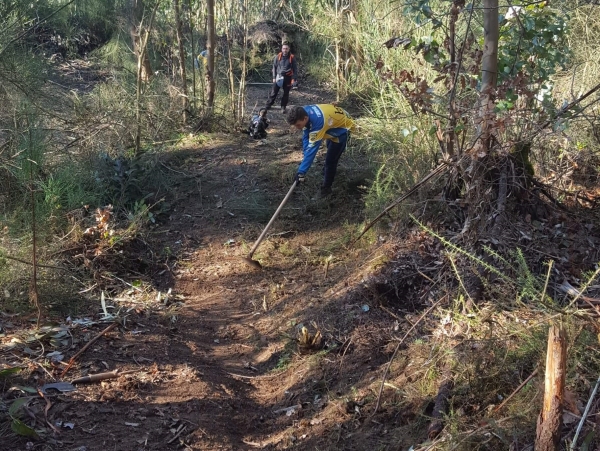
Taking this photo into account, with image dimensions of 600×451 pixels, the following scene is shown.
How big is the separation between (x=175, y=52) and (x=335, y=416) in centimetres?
929

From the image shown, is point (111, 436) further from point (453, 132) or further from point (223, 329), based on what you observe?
point (453, 132)

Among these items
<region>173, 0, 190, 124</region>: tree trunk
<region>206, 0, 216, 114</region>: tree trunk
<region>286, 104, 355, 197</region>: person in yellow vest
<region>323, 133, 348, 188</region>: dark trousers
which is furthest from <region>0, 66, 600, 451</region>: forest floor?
<region>206, 0, 216, 114</region>: tree trunk

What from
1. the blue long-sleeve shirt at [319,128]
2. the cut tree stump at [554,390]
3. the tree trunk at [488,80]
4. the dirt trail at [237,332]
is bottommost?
the dirt trail at [237,332]

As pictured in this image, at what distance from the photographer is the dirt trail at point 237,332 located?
12.6 ft

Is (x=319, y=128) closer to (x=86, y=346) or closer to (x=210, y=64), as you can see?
(x=86, y=346)

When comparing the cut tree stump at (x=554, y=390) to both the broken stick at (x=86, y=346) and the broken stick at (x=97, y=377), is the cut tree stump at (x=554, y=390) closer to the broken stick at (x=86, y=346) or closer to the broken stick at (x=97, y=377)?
the broken stick at (x=97, y=377)

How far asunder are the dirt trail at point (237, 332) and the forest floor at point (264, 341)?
0.01 metres

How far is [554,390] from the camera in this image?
2.70 m

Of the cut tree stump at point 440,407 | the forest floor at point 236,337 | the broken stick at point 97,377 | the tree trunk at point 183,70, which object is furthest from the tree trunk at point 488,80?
the tree trunk at point 183,70

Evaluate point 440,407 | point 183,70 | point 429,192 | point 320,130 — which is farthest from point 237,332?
point 183,70

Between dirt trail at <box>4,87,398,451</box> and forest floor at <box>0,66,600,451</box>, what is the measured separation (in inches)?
0.6

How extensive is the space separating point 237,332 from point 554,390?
345cm

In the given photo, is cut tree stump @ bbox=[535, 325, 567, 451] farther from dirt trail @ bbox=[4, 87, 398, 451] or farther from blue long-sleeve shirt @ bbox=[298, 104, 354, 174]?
blue long-sleeve shirt @ bbox=[298, 104, 354, 174]

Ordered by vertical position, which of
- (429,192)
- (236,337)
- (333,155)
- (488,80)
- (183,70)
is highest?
(183,70)
